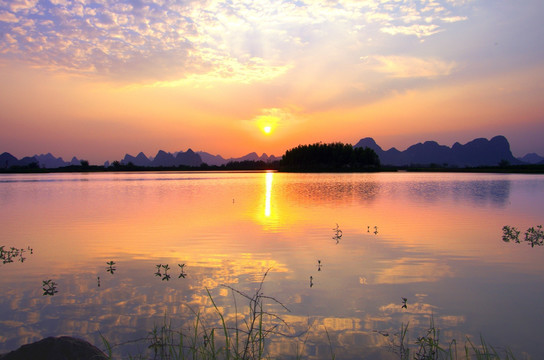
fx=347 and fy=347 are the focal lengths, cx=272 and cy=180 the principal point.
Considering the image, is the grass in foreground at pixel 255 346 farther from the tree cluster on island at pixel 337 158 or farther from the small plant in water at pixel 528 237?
the tree cluster on island at pixel 337 158

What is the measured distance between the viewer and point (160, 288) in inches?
371

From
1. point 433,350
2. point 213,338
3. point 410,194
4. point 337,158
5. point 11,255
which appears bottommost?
point 11,255

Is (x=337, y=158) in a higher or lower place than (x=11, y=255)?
higher

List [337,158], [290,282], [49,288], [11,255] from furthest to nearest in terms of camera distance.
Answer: [337,158] < [11,255] < [290,282] < [49,288]

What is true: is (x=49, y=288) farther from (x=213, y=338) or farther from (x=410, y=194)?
(x=410, y=194)

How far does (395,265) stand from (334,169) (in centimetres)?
17692

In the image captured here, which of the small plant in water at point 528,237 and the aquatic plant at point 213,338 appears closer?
the aquatic plant at point 213,338

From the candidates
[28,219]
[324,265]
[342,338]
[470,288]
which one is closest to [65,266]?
[324,265]

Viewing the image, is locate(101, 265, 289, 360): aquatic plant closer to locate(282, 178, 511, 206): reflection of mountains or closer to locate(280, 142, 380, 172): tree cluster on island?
locate(282, 178, 511, 206): reflection of mountains

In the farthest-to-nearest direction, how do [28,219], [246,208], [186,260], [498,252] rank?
1. [246,208]
2. [28,219]
3. [498,252]
4. [186,260]

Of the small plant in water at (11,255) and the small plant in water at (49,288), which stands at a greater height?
the small plant in water at (49,288)

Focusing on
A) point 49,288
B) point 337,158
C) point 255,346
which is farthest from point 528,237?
point 337,158

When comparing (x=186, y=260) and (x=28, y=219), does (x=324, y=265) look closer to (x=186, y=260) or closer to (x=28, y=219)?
(x=186, y=260)

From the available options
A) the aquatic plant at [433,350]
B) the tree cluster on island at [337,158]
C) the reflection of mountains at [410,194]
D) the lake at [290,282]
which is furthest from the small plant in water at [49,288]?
the tree cluster on island at [337,158]
